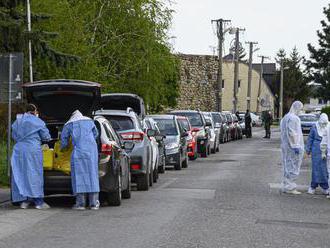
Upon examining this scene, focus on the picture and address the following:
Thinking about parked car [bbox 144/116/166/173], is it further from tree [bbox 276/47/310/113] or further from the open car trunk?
tree [bbox 276/47/310/113]

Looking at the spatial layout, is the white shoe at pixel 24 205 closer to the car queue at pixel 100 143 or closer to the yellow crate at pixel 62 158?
the car queue at pixel 100 143

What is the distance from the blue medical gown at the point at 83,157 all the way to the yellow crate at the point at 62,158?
0.38 m

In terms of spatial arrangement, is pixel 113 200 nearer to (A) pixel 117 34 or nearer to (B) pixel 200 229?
(B) pixel 200 229

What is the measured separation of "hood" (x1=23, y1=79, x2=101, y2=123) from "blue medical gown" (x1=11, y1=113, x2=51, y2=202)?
1366 mm

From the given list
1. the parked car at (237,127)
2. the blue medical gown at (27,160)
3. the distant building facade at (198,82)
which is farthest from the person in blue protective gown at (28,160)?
the distant building facade at (198,82)

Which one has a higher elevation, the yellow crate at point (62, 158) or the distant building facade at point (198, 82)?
the distant building facade at point (198, 82)

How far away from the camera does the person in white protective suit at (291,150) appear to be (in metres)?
18.0

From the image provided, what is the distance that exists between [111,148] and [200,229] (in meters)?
3.23

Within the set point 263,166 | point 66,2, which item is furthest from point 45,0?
point 263,166

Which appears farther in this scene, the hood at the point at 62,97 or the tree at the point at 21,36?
the tree at the point at 21,36

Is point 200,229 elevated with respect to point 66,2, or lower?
lower

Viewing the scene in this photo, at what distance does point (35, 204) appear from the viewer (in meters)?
14.6

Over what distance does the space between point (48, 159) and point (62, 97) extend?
70.3 inches

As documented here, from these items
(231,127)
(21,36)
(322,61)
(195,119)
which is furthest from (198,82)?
(21,36)
